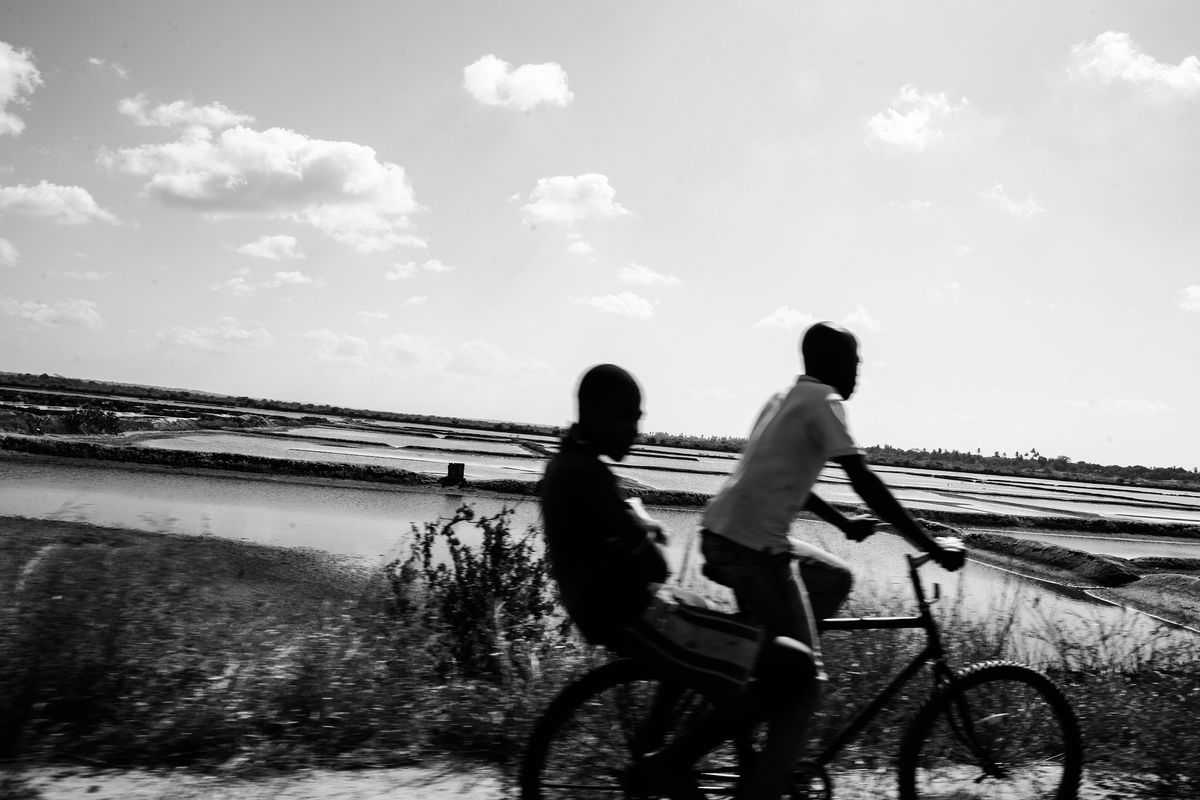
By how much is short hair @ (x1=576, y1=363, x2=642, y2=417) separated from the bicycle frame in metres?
1.20

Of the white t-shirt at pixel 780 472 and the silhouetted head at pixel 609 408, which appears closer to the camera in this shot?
the silhouetted head at pixel 609 408

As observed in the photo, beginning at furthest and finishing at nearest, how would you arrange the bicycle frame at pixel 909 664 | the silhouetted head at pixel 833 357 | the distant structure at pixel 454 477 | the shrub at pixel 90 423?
the shrub at pixel 90 423 < the distant structure at pixel 454 477 < the bicycle frame at pixel 909 664 < the silhouetted head at pixel 833 357

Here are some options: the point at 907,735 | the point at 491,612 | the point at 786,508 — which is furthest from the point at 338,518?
the point at 786,508

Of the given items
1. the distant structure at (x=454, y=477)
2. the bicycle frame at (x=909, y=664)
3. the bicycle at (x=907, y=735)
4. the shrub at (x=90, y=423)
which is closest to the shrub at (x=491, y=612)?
the bicycle at (x=907, y=735)

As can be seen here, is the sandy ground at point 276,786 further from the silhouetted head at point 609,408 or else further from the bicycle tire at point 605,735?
the silhouetted head at point 609,408

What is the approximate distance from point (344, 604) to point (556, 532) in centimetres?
570

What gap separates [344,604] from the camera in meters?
7.67

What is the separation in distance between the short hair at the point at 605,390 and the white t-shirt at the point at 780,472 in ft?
1.80

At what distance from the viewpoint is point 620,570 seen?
8.48 ft

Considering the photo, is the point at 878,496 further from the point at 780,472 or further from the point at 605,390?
the point at 605,390

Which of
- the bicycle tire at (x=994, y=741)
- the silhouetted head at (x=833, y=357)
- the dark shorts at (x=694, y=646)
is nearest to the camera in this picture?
the dark shorts at (x=694, y=646)

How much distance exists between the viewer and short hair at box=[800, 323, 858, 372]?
303cm

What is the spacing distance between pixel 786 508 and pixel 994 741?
1.38 m

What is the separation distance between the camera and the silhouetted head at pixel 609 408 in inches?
102
